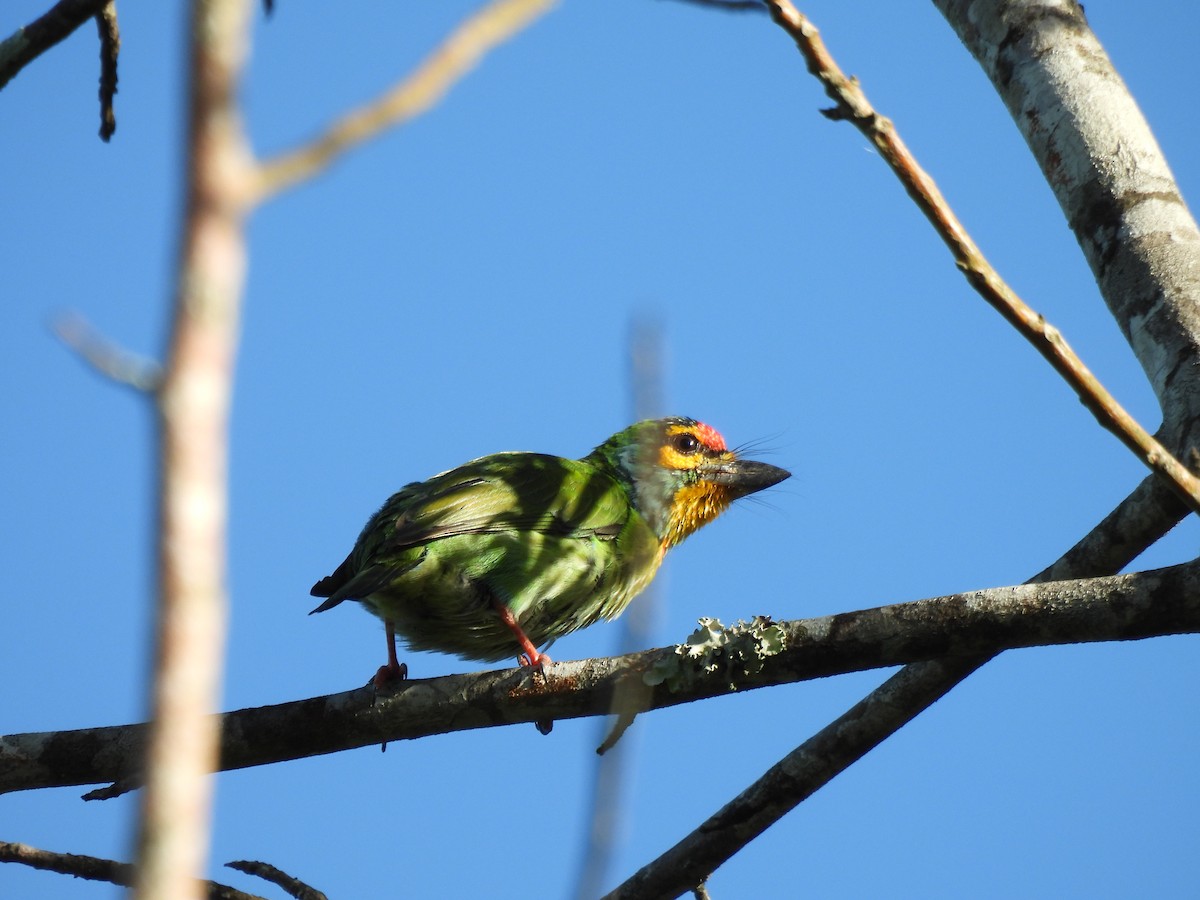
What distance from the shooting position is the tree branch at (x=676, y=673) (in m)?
2.53

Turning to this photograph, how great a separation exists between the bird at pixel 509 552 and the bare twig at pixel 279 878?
835 mm

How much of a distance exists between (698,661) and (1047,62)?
1.87 meters

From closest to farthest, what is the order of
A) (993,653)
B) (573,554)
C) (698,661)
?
(993,653), (698,661), (573,554)

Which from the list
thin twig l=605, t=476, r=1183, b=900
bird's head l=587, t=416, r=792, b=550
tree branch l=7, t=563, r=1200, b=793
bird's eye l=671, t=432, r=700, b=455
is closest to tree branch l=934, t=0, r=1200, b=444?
thin twig l=605, t=476, r=1183, b=900

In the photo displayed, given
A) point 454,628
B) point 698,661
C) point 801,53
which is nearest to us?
point 801,53

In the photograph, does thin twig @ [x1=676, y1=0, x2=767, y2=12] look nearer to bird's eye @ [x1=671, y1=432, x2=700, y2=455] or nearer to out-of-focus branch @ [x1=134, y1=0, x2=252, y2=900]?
out-of-focus branch @ [x1=134, y1=0, x2=252, y2=900]

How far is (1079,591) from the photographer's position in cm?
255

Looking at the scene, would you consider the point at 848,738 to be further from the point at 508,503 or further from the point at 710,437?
the point at 710,437

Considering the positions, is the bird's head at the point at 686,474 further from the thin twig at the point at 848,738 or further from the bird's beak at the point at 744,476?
the thin twig at the point at 848,738

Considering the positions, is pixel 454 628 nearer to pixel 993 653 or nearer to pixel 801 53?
pixel 993 653

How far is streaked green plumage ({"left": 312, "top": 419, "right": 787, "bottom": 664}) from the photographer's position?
4.60 m

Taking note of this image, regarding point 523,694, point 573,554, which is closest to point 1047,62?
point 523,694

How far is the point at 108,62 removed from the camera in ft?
10.2

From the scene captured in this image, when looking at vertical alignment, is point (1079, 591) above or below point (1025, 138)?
below
